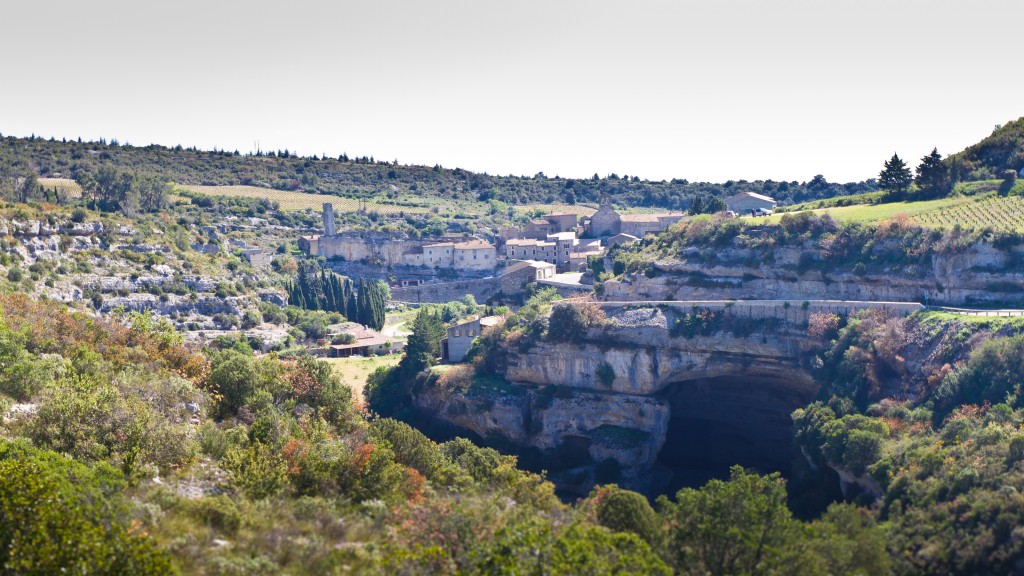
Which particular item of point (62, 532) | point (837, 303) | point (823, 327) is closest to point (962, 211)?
point (837, 303)

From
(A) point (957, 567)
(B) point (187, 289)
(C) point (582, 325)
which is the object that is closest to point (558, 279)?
(C) point (582, 325)

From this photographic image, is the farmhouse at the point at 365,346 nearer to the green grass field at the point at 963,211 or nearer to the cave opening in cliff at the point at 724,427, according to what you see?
the cave opening in cliff at the point at 724,427

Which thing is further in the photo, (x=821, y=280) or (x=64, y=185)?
(x=64, y=185)

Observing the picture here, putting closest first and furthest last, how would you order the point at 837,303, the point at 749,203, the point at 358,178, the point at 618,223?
the point at 837,303
the point at 749,203
the point at 618,223
the point at 358,178

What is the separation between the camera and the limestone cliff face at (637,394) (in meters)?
55.8

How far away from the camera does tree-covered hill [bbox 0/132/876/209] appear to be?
12800 cm

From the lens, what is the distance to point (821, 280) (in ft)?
192

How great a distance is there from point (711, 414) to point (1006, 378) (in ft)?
68.6

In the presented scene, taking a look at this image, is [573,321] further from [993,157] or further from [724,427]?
[993,157]

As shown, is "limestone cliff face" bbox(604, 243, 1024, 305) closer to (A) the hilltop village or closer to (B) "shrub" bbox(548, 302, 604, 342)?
(A) the hilltop village

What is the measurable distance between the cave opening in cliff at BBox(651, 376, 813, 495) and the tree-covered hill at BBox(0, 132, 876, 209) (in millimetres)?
73179

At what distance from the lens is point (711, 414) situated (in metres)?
61.0

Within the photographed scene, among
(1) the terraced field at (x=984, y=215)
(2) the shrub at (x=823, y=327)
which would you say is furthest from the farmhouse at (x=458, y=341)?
(1) the terraced field at (x=984, y=215)

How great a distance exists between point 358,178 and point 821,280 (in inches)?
4021
